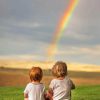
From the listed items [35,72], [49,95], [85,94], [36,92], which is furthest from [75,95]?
[35,72]

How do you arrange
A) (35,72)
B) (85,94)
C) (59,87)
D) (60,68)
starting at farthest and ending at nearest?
(85,94)
(59,87)
(60,68)
(35,72)

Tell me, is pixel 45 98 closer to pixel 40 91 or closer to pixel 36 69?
pixel 40 91

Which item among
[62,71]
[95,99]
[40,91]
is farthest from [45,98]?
[95,99]

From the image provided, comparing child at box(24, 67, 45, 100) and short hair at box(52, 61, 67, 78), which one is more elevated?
short hair at box(52, 61, 67, 78)

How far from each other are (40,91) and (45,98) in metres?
0.18

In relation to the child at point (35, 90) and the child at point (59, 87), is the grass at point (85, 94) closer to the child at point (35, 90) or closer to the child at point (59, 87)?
the child at point (59, 87)

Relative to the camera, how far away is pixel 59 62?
763 cm

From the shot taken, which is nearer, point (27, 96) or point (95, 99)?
point (27, 96)

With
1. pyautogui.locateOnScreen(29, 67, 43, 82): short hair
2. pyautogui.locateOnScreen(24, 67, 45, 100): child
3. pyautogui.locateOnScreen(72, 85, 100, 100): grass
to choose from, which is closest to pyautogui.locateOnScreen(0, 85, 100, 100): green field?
pyautogui.locateOnScreen(72, 85, 100, 100): grass

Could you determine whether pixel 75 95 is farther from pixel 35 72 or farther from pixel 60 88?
pixel 35 72

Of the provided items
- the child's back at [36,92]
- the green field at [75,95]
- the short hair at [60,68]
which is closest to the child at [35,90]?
the child's back at [36,92]

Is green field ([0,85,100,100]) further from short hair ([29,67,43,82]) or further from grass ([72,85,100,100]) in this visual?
short hair ([29,67,43,82])

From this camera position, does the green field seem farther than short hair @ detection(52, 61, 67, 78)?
Yes

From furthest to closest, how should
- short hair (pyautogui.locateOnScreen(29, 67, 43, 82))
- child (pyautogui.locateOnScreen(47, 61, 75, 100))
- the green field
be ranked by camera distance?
the green field, child (pyautogui.locateOnScreen(47, 61, 75, 100)), short hair (pyautogui.locateOnScreen(29, 67, 43, 82))
